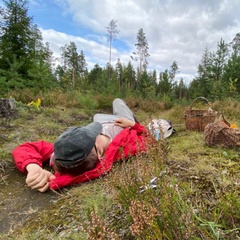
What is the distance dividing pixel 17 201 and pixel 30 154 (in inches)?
20.9

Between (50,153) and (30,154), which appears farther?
(50,153)

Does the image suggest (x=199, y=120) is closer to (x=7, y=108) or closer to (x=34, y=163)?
(x=34, y=163)

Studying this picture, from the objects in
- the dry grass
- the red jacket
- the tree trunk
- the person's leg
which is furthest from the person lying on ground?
the tree trunk

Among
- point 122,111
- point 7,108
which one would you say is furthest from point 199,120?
point 7,108

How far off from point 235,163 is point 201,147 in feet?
2.53

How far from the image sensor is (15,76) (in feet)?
28.0

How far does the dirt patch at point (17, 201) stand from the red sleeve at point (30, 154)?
0.17 metres

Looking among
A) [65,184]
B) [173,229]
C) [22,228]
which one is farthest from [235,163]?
[22,228]

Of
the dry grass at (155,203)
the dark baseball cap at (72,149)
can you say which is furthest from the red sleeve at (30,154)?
the dark baseball cap at (72,149)

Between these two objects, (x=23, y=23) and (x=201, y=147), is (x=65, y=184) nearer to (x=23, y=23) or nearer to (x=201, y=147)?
(x=201, y=147)

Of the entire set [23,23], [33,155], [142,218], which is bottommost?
[33,155]

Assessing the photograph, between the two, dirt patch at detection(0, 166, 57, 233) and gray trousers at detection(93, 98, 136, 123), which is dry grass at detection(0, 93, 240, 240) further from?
gray trousers at detection(93, 98, 136, 123)

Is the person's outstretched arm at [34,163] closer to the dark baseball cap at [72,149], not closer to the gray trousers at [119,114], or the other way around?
the dark baseball cap at [72,149]

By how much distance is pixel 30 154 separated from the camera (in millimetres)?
2076
